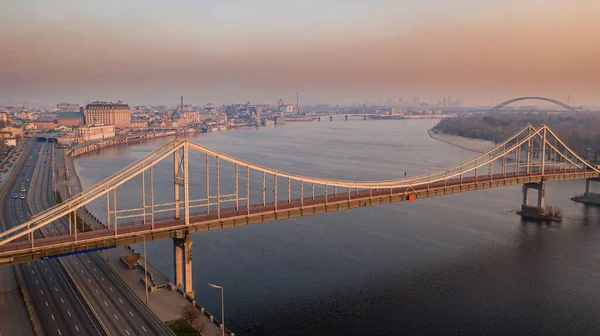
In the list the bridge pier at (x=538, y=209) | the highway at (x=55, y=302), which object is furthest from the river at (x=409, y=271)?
the highway at (x=55, y=302)

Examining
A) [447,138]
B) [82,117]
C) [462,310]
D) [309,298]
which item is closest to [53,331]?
[309,298]

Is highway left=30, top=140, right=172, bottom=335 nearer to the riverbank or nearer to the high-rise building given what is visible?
the riverbank

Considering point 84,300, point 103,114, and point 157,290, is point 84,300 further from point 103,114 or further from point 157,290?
point 103,114

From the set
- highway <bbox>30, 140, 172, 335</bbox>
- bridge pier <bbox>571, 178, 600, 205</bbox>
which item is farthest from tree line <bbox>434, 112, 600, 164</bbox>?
highway <bbox>30, 140, 172, 335</bbox>

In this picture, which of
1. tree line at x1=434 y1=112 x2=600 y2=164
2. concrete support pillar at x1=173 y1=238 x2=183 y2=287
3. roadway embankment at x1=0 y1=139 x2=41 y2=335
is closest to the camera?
roadway embankment at x1=0 y1=139 x2=41 y2=335

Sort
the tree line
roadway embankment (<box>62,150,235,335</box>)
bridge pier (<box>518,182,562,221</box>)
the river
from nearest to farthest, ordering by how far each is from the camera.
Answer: roadway embankment (<box>62,150,235,335</box>)
the river
bridge pier (<box>518,182,562,221</box>)
the tree line

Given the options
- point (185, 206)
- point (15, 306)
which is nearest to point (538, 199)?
point (185, 206)
